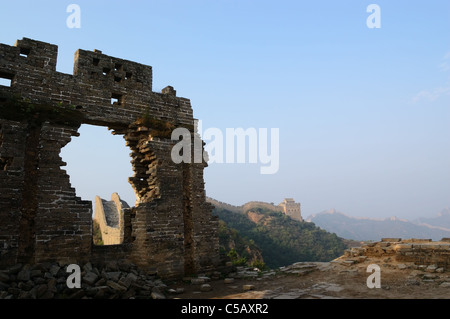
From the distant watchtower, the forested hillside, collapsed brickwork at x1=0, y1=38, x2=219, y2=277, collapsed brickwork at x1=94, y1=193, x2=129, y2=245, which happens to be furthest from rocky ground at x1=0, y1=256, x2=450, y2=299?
the distant watchtower

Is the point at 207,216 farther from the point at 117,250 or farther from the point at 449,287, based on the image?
the point at 449,287

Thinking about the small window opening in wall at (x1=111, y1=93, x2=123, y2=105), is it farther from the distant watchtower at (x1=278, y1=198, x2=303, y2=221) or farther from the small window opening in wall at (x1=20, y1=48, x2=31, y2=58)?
the distant watchtower at (x1=278, y1=198, x2=303, y2=221)

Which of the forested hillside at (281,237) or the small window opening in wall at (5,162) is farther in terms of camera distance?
the forested hillside at (281,237)

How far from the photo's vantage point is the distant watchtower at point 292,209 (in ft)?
247

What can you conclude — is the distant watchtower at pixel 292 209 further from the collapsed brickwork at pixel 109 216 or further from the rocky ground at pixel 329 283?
the rocky ground at pixel 329 283

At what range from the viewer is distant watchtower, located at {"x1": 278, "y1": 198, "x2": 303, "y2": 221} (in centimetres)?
7541

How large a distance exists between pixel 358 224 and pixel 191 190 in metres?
211

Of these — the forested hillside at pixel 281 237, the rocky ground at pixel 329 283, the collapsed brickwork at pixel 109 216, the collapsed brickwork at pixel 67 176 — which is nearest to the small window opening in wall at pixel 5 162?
the collapsed brickwork at pixel 67 176

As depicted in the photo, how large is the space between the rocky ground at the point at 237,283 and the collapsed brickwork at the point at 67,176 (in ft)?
1.80

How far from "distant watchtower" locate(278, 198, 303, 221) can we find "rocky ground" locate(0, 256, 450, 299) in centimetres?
6760

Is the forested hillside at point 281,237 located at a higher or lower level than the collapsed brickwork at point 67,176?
lower

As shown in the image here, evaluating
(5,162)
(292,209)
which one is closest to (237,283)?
(5,162)

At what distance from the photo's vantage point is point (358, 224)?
198 meters

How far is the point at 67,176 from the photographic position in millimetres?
7613
